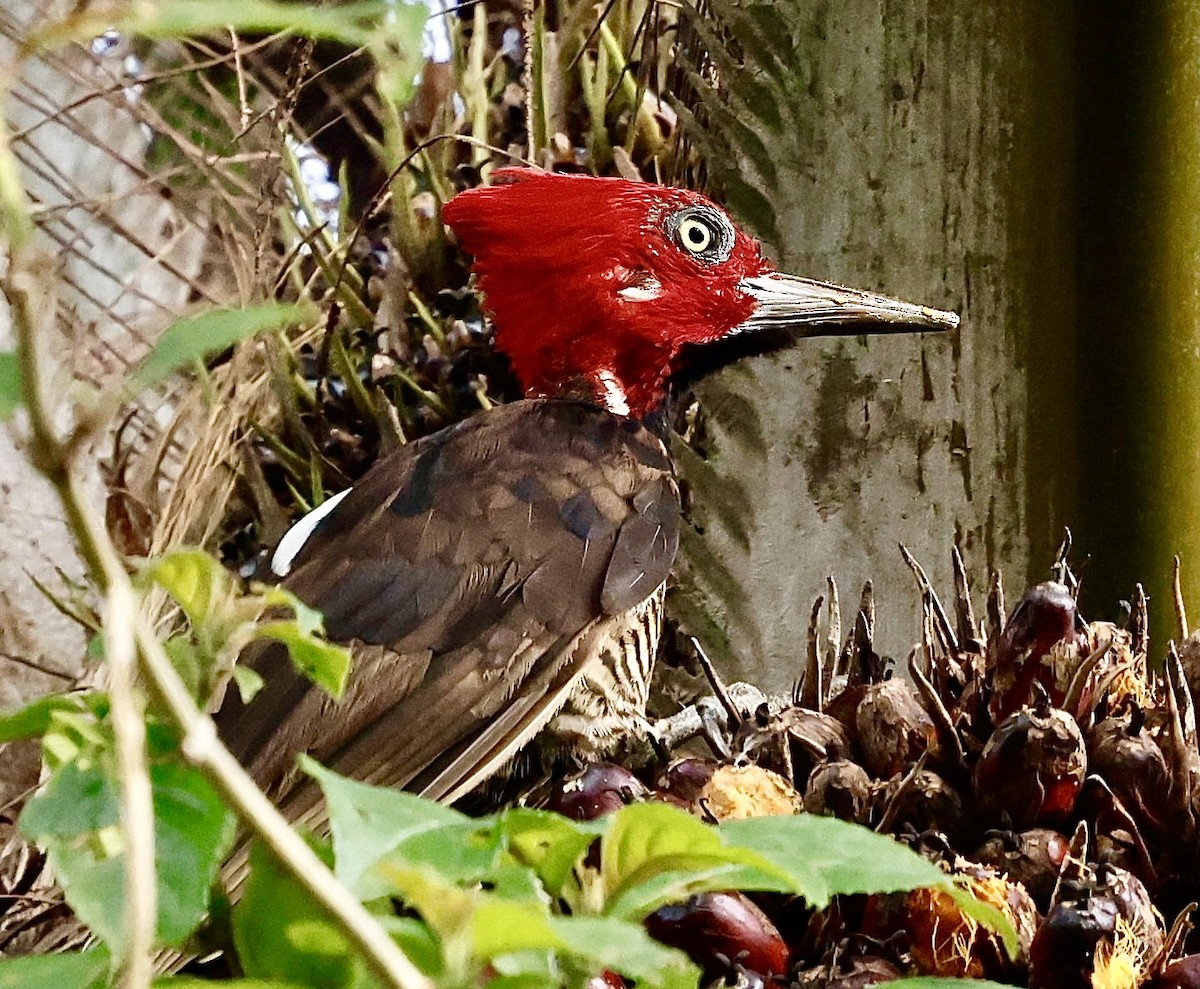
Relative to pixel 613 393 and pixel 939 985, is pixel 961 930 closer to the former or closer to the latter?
pixel 939 985

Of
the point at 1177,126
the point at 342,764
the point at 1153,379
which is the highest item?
the point at 1177,126

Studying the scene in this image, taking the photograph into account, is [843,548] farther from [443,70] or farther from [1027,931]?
[443,70]

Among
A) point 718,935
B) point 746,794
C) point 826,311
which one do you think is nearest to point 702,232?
point 826,311

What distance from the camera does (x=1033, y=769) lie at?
2.19 feet

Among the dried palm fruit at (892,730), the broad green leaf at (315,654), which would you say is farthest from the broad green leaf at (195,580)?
the dried palm fruit at (892,730)

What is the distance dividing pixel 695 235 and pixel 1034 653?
47 cm

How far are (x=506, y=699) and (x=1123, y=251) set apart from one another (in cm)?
56

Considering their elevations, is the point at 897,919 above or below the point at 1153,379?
below

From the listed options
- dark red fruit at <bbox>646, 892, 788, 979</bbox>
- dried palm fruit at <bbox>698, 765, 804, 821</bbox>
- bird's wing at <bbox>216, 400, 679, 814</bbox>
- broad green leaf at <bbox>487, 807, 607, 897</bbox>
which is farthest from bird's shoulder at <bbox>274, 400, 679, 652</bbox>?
broad green leaf at <bbox>487, 807, 607, 897</bbox>

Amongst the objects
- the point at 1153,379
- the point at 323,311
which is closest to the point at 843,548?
the point at 1153,379

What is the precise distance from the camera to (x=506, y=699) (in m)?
0.87

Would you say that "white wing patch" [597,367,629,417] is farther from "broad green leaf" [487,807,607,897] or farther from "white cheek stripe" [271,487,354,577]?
"broad green leaf" [487,807,607,897]

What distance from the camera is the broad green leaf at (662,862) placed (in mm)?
317

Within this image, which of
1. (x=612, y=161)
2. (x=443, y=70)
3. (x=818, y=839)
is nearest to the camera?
(x=818, y=839)
